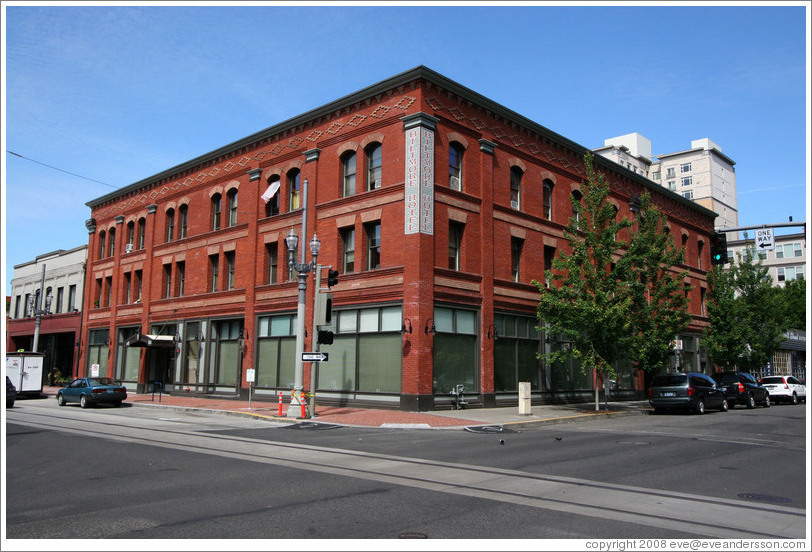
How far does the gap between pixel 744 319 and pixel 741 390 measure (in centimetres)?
1130

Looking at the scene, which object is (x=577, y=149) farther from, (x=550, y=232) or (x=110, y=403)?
(x=110, y=403)

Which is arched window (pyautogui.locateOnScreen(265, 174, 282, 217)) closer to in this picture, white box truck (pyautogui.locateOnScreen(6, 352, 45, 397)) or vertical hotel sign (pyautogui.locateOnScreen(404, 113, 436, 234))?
vertical hotel sign (pyautogui.locateOnScreen(404, 113, 436, 234))

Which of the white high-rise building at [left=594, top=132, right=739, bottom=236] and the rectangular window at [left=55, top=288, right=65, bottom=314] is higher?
the white high-rise building at [left=594, top=132, right=739, bottom=236]

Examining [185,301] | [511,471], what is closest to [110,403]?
[185,301]

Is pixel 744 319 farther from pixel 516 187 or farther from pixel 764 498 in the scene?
pixel 764 498

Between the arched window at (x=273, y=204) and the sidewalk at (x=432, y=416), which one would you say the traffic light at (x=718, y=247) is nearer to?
the sidewalk at (x=432, y=416)

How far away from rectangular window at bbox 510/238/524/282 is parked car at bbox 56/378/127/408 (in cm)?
1855

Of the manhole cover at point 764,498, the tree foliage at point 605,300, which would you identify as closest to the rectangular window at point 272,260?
the tree foliage at point 605,300

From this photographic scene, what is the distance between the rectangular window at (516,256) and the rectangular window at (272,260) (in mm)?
11293

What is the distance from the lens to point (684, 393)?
25812mm

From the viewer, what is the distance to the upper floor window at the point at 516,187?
1172 inches

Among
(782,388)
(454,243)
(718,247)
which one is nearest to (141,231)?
(454,243)

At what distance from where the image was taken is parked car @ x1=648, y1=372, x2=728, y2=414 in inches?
1016

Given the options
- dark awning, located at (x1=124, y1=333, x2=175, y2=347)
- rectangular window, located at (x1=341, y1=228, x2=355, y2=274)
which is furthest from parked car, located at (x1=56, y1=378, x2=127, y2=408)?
rectangular window, located at (x1=341, y1=228, x2=355, y2=274)
